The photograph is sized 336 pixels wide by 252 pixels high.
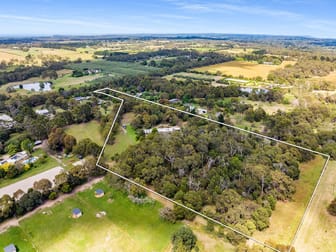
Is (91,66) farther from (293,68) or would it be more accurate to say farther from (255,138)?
(255,138)

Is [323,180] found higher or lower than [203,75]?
higher

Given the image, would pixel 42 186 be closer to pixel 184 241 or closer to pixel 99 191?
pixel 99 191

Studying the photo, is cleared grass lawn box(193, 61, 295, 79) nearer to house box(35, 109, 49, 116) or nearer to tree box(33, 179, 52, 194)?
house box(35, 109, 49, 116)

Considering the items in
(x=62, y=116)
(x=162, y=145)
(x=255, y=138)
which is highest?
(x=255, y=138)

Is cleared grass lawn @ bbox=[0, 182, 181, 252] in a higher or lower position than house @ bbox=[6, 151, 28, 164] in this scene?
higher

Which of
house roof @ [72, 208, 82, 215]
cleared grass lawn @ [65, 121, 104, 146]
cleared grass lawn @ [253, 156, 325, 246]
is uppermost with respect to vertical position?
cleared grass lawn @ [253, 156, 325, 246]

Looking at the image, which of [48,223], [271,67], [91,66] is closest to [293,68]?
[271,67]

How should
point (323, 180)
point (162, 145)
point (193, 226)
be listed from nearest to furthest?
point (323, 180), point (162, 145), point (193, 226)

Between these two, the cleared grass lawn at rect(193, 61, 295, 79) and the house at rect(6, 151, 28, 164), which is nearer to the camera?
the house at rect(6, 151, 28, 164)

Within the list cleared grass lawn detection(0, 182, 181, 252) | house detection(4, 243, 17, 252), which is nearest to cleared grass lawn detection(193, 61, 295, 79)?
cleared grass lawn detection(0, 182, 181, 252)
